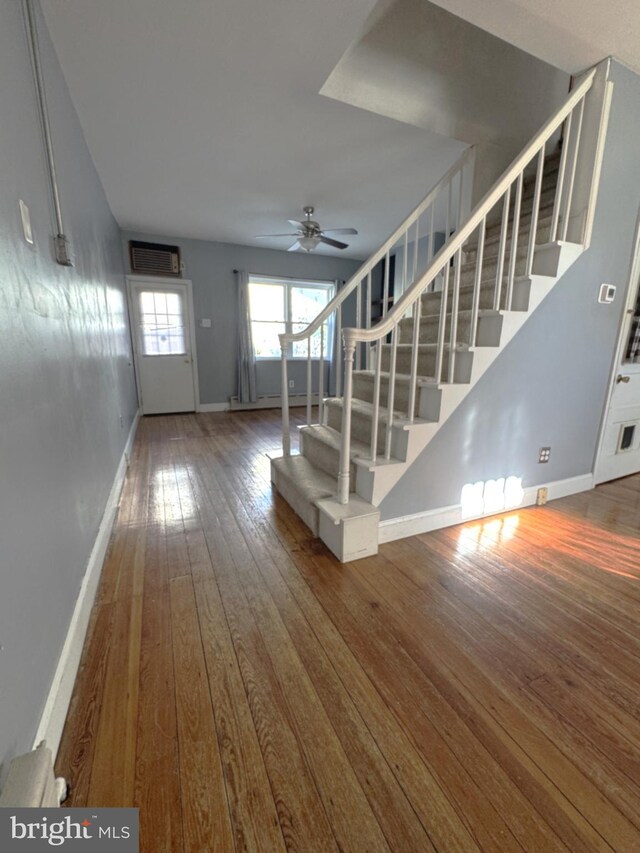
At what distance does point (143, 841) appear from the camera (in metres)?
0.76

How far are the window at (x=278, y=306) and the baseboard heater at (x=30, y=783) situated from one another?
5.43 meters

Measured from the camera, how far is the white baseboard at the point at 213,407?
18.4 feet

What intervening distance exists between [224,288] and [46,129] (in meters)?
4.08

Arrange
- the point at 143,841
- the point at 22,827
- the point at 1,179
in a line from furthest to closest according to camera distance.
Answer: the point at 1,179 < the point at 143,841 < the point at 22,827

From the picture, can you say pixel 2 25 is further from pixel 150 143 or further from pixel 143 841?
pixel 143 841

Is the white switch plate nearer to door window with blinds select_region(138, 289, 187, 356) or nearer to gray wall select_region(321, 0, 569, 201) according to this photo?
gray wall select_region(321, 0, 569, 201)

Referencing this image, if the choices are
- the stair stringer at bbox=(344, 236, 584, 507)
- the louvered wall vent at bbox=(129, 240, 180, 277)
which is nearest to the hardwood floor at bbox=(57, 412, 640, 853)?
the stair stringer at bbox=(344, 236, 584, 507)

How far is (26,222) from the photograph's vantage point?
1099 millimetres

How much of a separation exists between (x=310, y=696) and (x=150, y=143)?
3.64 metres

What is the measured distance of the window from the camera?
5.71 meters

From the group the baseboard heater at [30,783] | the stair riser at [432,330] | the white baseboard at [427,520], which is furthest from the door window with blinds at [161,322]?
the baseboard heater at [30,783]

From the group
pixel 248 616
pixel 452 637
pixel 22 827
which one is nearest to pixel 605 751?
pixel 452 637

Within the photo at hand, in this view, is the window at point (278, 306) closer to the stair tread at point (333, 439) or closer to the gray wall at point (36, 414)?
the stair tread at point (333, 439)

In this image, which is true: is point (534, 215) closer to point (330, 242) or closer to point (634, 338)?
point (634, 338)
